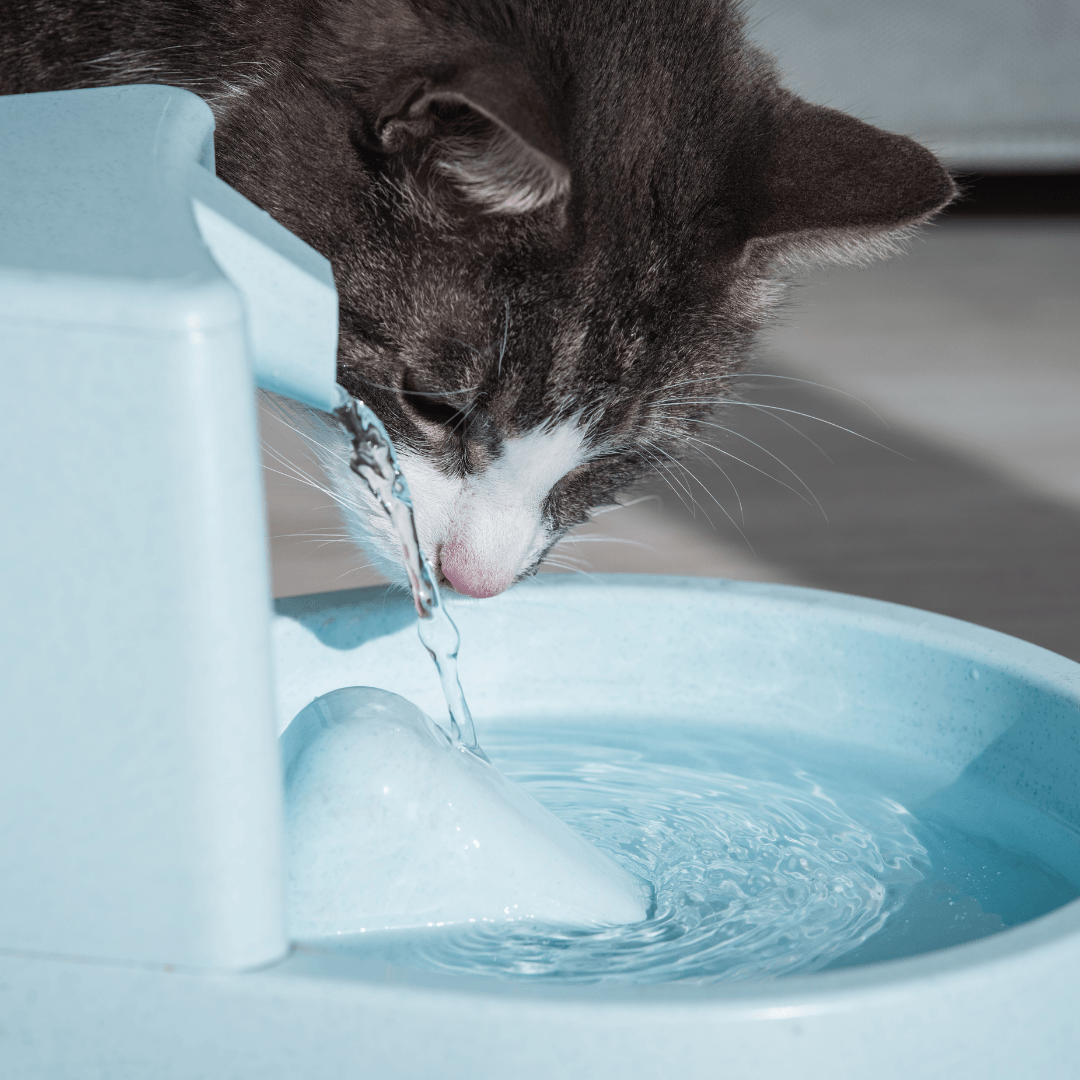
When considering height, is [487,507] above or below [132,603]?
below

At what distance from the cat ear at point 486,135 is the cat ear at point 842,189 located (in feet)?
0.55

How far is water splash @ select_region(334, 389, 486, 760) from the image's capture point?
79cm

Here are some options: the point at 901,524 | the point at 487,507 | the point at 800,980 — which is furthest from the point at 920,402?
the point at 800,980

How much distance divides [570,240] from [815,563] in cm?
82

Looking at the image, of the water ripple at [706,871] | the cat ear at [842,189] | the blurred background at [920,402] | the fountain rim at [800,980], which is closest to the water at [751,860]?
the water ripple at [706,871]

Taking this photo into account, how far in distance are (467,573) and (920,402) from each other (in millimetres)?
1525

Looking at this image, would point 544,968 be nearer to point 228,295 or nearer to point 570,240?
point 228,295

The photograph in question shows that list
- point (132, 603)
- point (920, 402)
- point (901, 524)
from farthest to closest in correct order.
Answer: point (920, 402) → point (901, 524) → point (132, 603)

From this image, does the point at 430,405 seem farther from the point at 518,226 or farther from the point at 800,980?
the point at 800,980

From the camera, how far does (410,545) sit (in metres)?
0.83

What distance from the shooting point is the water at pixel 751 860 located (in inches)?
25.7

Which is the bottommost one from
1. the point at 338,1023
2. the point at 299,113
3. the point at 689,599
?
the point at 689,599

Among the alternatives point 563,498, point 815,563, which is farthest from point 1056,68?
point 563,498

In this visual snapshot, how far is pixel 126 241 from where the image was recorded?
49cm
